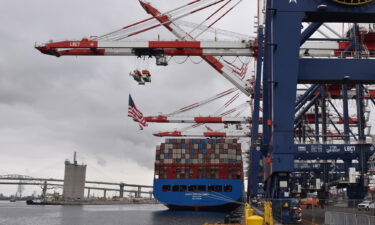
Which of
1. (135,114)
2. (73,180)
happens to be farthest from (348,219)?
(73,180)

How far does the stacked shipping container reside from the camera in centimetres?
5766

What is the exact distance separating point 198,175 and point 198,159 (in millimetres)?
3032

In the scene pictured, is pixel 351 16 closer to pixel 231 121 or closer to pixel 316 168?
pixel 316 168

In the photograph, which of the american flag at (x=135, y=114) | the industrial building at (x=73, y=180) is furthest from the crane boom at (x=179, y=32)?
the industrial building at (x=73, y=180)

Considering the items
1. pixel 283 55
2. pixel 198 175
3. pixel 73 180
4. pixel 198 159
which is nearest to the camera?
pixel 283 55

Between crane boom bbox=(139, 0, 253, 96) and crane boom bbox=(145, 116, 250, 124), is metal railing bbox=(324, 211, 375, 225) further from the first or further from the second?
crane boom bbox=(145, 116, 250, 124)

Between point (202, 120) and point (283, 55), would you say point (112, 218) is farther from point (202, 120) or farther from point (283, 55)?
point (283, 55)

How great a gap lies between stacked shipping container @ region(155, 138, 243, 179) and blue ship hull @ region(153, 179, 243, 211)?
0.89 meters

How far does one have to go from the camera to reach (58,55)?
91.5 ft

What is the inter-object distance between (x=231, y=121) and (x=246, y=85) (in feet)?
63.2

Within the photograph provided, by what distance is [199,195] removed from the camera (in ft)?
180

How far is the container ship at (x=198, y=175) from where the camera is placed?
2159 inches

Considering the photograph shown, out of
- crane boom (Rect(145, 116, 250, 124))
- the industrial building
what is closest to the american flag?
crane boom (Rect(145, 116, 250, 124))

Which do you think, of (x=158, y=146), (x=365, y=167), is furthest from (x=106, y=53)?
(x=158, y=146)
